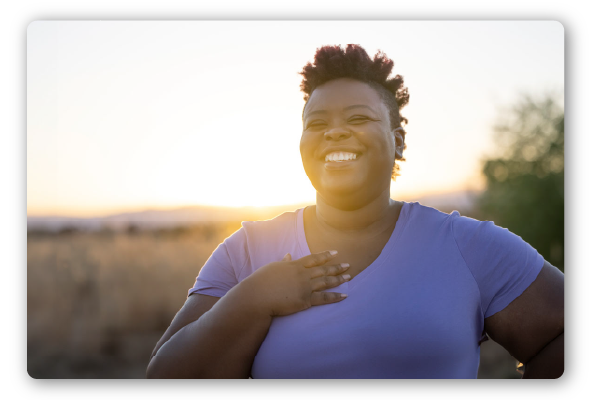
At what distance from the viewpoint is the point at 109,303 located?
7652mm

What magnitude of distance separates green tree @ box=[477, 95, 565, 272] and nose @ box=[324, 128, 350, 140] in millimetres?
8946

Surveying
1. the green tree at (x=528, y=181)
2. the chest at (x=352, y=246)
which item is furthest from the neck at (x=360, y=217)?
the green tree at (x=528, y=181)

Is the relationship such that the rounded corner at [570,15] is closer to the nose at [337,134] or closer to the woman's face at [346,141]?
the woman's face at [346,141]

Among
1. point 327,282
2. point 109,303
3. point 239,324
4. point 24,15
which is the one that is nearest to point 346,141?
point 327,282

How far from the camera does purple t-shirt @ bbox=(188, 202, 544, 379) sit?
5.23 feet

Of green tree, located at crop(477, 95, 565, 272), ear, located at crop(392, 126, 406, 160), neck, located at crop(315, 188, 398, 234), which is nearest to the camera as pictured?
neck, located at crop(315, 188, 398, 234)

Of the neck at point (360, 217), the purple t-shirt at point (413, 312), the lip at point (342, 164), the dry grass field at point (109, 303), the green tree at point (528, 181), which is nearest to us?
the purple t-shirt at point (413, 312)

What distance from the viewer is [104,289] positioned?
771 cm

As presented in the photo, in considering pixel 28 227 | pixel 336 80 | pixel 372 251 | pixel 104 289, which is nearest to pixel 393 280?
pixel 372 251

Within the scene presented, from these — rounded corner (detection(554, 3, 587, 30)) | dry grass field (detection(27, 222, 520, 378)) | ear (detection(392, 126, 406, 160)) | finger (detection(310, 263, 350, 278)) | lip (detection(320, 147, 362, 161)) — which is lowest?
dry grass field (detection(27, 222, 520, 378))

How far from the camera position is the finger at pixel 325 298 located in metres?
1.65

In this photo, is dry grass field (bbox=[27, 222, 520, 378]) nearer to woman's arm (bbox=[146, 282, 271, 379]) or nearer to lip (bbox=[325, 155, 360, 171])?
woman's arm (bbox=[146, 282, 271, 379])

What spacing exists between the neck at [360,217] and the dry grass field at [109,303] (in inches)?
122

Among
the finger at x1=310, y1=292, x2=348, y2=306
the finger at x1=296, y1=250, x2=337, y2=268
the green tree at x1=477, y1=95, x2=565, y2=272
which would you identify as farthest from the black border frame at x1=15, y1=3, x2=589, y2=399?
the green tree at x1=477, y1=95, x2=565, y2=272
